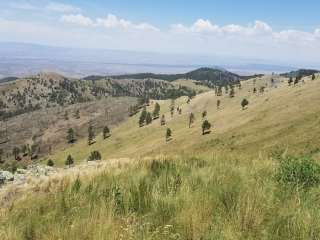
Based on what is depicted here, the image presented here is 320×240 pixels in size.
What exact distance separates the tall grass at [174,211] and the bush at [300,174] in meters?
0.24

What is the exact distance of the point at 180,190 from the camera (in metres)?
8.40

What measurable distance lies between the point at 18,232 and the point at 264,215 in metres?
3.71

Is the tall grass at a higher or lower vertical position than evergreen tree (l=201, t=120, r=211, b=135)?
higher

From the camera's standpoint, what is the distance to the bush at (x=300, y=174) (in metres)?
9.54

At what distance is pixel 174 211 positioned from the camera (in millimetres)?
7230

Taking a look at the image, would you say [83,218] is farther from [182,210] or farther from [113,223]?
[182,210]

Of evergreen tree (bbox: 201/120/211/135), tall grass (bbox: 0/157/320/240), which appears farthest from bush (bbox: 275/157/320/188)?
evergreen tree (bbox: 201/120/211/135)

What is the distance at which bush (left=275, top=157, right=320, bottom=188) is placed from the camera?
9.54 m

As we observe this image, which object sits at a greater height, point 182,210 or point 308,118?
point 182,210

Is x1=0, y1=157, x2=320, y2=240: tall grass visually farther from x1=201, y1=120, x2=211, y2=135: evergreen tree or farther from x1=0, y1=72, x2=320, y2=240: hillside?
x1=201, y1=120, x2=211, y2=135: evergreen tree

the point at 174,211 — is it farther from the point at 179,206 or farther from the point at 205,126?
the point at 205,126

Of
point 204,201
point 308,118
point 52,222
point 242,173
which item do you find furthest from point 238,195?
point 308,118

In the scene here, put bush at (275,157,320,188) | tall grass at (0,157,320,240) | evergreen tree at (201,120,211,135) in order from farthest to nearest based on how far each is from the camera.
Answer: evergreen tree at (201,120,211,135)
bush at (275,157,320,188)
tall grass at (0,157,320,240)

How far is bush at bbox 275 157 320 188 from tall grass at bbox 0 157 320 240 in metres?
0.24
